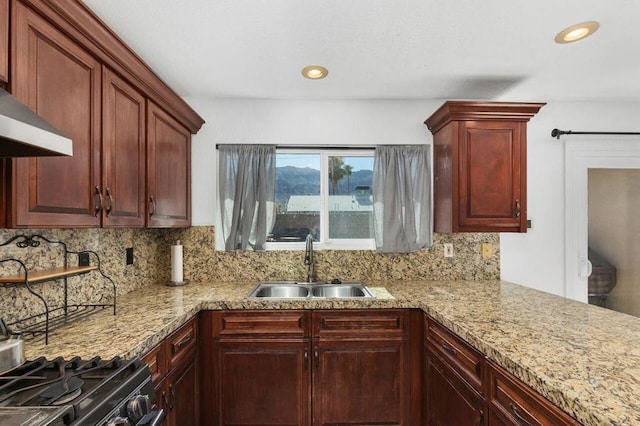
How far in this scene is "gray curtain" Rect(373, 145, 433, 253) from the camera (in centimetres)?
270

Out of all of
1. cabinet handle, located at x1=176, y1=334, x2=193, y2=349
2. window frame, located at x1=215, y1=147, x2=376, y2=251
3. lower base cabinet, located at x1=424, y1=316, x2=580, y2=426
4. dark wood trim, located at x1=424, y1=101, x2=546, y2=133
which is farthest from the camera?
window frame, located at x1=215, y1=147, x2=376, y2=251

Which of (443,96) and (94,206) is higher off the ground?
(443,96)

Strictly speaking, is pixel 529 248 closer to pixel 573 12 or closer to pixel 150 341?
pixel 573 12

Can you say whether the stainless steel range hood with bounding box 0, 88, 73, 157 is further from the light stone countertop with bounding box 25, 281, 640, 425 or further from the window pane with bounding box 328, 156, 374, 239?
the window pane with bounding box 328, 156, 374, 239

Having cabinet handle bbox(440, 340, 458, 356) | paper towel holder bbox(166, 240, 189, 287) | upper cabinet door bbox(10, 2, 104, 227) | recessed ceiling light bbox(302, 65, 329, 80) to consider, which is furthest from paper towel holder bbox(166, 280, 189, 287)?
cabinet handle bbox(440, 340, 458, 356)

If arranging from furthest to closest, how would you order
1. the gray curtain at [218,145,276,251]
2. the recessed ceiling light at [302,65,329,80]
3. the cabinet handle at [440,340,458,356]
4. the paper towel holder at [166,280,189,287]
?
the gray curtain at [218,145,276,251] < the paper towel holder at [166,280,189,287] < the recessed ceiling light at [302,65,329,80] < the cabinet handle at [440,340,458,356]

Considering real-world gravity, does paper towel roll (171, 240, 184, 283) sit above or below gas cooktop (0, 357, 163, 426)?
above

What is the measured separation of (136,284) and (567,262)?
3316 mm

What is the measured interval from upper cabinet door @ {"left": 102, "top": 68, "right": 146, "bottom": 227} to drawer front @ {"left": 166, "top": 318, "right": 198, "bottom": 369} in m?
0.61

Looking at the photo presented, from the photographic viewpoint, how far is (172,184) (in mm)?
2354

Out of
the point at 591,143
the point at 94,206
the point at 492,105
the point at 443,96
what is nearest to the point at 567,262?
the point at 591,143

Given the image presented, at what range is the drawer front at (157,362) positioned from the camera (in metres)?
1.47

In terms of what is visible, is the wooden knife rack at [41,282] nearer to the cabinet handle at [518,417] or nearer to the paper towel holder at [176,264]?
the paper towel holder at [176,264]

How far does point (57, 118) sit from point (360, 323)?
179cm
